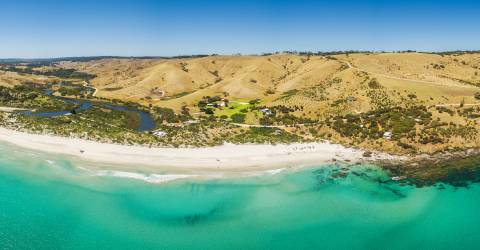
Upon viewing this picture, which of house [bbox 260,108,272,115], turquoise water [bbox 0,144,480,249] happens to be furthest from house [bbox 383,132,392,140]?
house [bbox 260,108,272,115]

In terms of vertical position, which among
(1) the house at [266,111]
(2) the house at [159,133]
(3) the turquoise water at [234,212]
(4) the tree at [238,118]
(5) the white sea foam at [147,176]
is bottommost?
(3) the turquoise water at [234,212]

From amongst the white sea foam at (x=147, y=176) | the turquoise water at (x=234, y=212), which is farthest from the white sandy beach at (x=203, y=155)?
the turquoise water at (x=234, y=212)

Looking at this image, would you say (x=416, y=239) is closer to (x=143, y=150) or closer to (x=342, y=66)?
(x=143, y=150)

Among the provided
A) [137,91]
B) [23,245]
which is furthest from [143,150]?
[137,91]

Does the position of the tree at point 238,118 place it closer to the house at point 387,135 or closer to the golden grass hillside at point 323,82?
the golden grass hillside at point 323,82

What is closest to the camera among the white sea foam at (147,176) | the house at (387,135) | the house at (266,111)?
the white sea foam at (147,176)

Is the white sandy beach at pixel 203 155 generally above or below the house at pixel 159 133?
below

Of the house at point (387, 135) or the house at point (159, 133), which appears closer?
the house at point (387, 135)
